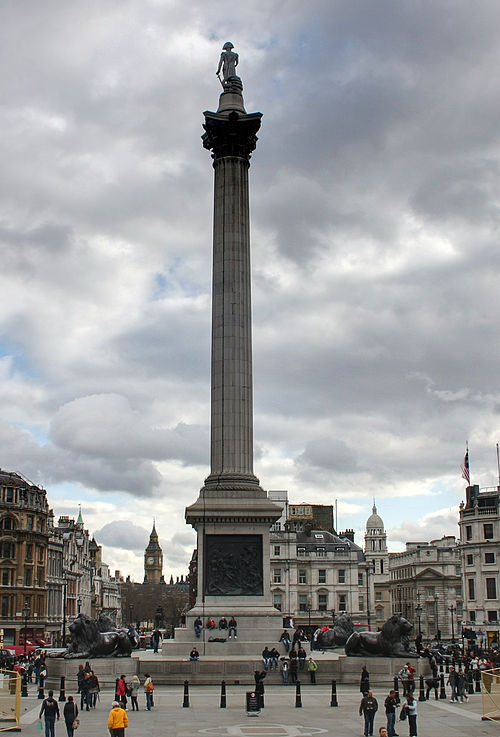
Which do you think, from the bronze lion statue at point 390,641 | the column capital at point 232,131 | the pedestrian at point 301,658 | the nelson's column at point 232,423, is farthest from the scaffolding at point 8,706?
the column capital at point 232,131

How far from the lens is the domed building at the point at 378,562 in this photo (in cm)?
15538

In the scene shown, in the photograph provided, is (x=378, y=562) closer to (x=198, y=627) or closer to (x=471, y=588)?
(x=471, y=588)

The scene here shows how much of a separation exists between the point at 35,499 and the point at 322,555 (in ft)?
126

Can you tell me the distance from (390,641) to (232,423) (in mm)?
16243

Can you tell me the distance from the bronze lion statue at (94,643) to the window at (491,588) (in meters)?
55.7

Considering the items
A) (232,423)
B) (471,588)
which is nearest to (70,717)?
(232,423)

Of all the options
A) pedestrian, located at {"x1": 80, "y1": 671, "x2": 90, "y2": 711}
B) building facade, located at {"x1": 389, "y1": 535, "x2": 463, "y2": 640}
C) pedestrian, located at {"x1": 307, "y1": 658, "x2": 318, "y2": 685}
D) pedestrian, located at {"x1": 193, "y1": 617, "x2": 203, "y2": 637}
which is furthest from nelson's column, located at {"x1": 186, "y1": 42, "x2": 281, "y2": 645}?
building facade, located at {"x1": 389, "y1": 535, "x2": 463, "y2": 640}

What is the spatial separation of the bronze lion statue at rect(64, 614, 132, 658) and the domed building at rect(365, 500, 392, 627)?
353ft

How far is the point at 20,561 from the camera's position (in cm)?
8962

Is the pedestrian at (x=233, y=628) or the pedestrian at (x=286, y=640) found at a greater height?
the pedestrian at (x=233, y=628)

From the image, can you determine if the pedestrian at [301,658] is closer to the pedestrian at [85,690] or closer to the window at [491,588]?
the pedestrian at [85,690]

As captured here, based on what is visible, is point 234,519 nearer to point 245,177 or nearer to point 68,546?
point 245,177

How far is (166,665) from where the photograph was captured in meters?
38.8

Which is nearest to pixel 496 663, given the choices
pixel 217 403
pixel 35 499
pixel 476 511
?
pixel 217 403
